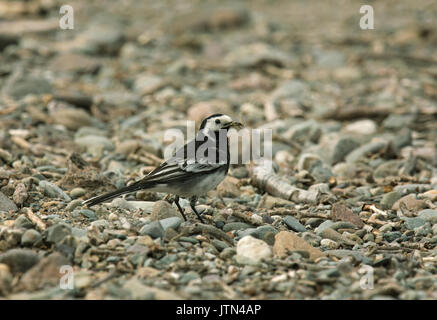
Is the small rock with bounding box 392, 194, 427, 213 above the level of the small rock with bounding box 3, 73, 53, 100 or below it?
below

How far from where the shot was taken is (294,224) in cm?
735

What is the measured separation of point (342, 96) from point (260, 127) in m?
2.99

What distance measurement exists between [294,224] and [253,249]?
1216 mm

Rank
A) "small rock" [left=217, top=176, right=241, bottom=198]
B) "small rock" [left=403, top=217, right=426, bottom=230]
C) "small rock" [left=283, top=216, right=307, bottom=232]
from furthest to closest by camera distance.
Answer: "small rock" [left=217, top=176, right=241, bottom=198], "small rock" [left=403, top=217, right=426, bottom=230], "small rock" [left=283, top=216, right=307, bottom=232]

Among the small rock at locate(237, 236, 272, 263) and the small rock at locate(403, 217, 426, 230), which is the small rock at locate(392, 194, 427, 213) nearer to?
the small rock at locate(403, 217, 426, 230)

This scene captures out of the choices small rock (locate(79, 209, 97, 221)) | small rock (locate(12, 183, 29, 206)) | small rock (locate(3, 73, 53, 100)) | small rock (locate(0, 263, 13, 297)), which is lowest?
small rock (locate(0, 263, 13, 297))

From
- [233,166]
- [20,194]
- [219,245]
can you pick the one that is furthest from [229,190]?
[20,194]

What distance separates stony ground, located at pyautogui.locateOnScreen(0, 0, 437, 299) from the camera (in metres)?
5.88

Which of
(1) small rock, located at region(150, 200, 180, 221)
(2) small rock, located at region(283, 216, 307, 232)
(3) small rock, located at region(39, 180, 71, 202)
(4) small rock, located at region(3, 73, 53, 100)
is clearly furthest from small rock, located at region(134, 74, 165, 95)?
(2) small rock, located at region(283, 216, 307, 232)

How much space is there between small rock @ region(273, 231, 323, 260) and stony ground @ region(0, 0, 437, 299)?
0.02 m

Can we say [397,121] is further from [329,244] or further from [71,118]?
[71,118]

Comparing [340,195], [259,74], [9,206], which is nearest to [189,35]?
[259,74]

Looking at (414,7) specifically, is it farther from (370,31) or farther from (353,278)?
(353,278)

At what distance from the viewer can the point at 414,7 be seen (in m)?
21.3
